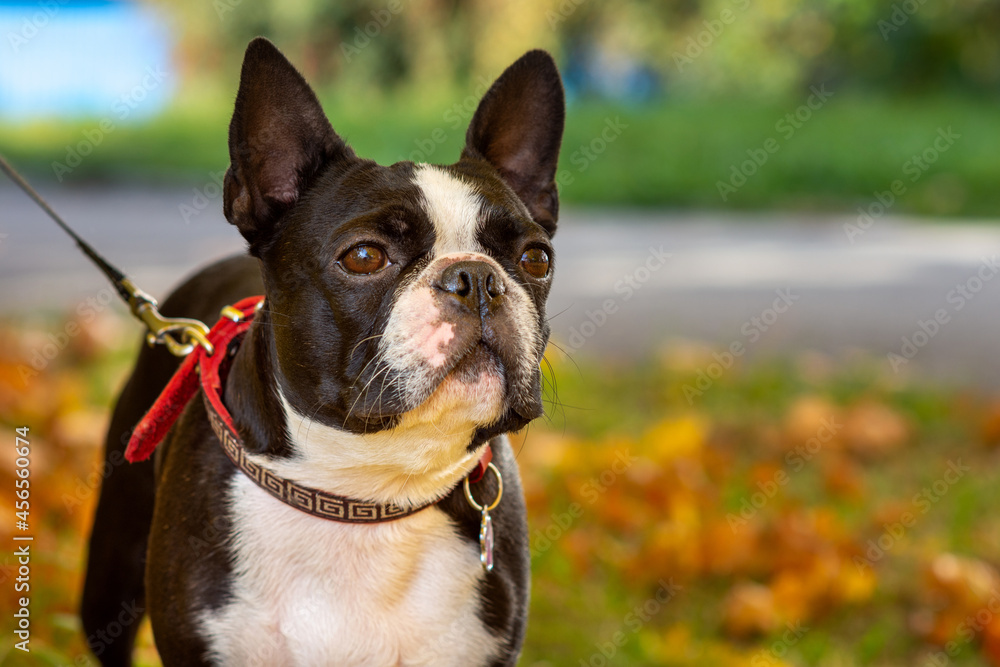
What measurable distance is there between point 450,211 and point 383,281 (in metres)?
0.20

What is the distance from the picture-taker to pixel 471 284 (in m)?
1.91

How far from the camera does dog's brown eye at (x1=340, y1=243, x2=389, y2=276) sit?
6.47ft

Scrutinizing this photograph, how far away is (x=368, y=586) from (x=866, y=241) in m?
8.26

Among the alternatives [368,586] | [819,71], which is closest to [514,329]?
[368,586]

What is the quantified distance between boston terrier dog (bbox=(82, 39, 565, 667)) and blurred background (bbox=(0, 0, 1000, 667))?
34cm

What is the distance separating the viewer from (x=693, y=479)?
13.8ft

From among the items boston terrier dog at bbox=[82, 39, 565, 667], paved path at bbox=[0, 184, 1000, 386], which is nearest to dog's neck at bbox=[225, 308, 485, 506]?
boston terrier dog at bbox=[82, 39, 565, 667]

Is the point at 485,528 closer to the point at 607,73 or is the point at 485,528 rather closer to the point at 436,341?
the point at 436,341

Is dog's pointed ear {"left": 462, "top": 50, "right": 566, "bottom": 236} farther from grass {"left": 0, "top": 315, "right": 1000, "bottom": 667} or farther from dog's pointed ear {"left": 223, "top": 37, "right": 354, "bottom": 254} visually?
grass {"left": 0, "top": 315, "right": 1000, "bottom": 667}

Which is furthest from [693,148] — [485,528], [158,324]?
[485,528]

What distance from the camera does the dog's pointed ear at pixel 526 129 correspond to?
233 centimetres

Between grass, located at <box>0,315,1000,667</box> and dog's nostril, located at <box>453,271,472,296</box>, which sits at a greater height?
dog's nostril, located at <box>453,271,472,296</box>

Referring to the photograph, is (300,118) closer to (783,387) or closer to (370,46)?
(783,387)

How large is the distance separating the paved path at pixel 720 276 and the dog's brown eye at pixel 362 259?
3.67 meters
